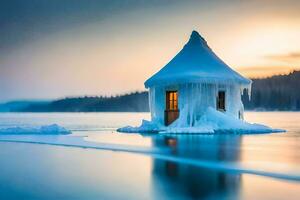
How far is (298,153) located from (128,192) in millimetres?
8155

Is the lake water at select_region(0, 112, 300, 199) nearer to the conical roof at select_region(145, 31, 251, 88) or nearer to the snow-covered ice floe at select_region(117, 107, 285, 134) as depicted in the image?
the snow-covered ice floe at select_region(117, 107, 285, 134)

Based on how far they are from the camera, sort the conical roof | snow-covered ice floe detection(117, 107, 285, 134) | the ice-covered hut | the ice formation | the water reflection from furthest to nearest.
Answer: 1. the ice-covered hut
2. the conical roof
3. the ice formation
4. snow-covered ice floe detection(117, 107, 285, 134)
5. the water reflection

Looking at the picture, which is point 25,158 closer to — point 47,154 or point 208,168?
point 47,154

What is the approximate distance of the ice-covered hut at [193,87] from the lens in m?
25.4

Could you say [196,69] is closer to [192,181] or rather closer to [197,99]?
[197,99]

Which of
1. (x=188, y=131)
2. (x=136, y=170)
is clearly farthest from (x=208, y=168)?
(x=188, y=131)

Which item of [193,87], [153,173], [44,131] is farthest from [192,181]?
[44,131]

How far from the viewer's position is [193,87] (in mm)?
25516

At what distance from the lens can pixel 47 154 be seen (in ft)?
48.0

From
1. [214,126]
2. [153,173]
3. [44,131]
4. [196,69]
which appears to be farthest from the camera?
[196,69]

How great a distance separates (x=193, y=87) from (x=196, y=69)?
116cm

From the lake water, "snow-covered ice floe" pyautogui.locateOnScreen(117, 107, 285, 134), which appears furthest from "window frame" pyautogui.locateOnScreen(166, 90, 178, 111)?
the lake water

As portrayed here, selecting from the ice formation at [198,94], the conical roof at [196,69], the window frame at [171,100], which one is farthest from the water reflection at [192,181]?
the window frame at [171,100]

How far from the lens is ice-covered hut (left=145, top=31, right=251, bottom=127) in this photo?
2536cm
